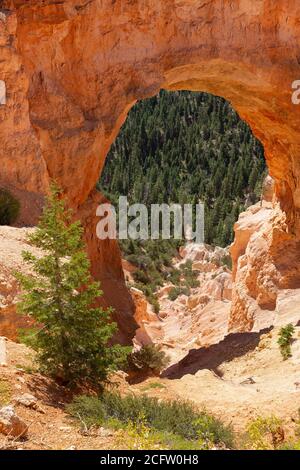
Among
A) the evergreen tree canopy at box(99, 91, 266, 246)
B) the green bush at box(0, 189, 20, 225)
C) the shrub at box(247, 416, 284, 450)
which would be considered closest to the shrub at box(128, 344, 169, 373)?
the green bush at box(0, 189, 20, 225)

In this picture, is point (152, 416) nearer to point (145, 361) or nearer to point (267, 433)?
point (267, 433)

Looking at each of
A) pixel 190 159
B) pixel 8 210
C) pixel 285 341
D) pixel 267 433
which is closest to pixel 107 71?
pixel 8 210

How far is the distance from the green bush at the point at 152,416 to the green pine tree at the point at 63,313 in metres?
0.74

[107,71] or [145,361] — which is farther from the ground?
[107,71]

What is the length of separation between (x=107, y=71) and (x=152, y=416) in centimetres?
1103

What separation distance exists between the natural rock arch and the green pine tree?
5.30 m

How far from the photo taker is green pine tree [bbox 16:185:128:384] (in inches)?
337

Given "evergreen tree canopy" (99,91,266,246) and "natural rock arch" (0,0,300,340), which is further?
"evergreen tree canopy" (99,91,266,246)

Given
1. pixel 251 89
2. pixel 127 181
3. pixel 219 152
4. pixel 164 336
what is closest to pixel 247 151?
pixel 219 152

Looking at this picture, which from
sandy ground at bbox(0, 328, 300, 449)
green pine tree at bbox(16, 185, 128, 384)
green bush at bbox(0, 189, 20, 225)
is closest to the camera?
sandy ground at bbox(0, 328, 300, 449)

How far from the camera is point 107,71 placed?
1645 centimetres

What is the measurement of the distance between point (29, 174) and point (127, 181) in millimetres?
A: 36615

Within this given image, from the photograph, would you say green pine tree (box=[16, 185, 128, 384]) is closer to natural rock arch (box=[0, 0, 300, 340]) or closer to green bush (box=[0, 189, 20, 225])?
green bush (box=[0, 189, 20, 225])
